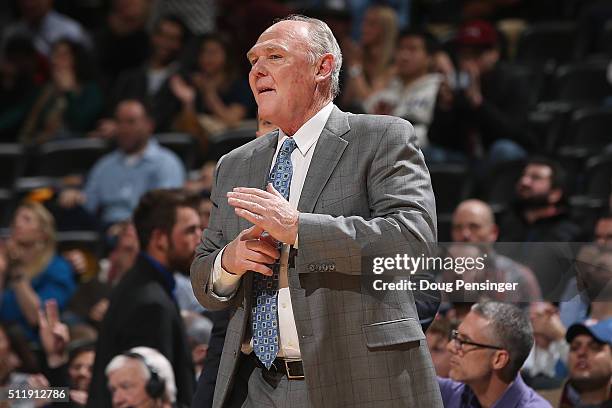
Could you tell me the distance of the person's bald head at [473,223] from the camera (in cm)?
611

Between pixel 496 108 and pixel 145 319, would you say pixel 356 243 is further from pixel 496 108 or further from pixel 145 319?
pixel 496 108

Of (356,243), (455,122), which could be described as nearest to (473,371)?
(356,243)

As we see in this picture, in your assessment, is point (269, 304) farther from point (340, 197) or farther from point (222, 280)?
point (340, 197)

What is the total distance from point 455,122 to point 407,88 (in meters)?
0.50

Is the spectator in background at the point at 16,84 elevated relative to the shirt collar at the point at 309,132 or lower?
elevated

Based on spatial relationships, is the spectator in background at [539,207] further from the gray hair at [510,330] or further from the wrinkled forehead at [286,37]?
the wrinkled forehead at [286,37]

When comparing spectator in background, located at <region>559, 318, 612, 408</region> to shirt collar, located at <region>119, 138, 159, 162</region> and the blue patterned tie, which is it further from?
shirt collar, located at <region>119, 138, 159, 162</region>

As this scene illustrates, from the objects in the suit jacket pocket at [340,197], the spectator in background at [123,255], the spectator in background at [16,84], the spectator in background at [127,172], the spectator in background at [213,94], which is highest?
the spectator in background at [16,84]

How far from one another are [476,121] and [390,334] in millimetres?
5171

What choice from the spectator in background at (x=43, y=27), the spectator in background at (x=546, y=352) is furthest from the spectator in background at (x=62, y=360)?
the spectator in background at (x=43, y=27)

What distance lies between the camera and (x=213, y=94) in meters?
8.98

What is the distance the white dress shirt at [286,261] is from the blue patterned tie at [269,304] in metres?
0.02

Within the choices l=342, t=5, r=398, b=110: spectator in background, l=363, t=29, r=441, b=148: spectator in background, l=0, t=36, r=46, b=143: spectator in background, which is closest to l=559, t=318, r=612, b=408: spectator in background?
l=363, t=29, r=441, b=148: spectator in background

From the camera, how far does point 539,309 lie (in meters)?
3.58
